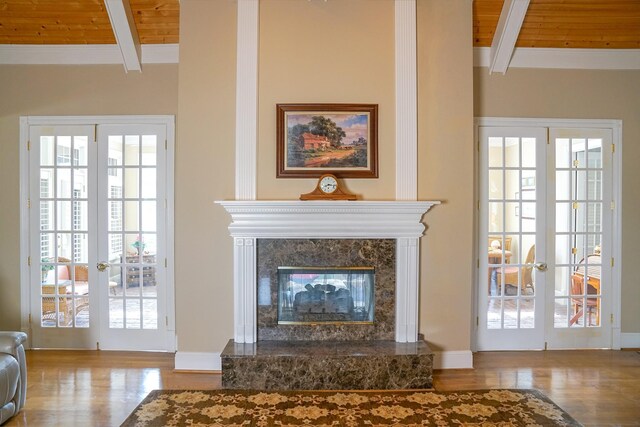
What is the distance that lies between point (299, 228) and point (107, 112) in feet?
7.74

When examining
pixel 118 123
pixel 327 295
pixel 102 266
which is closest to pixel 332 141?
pixel 327 295

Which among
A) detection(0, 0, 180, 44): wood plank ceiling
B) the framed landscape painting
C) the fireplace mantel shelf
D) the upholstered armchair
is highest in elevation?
detection(0, 0, 180, 44): wood plank ceiling

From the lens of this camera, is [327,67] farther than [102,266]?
No

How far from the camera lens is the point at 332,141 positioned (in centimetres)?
373

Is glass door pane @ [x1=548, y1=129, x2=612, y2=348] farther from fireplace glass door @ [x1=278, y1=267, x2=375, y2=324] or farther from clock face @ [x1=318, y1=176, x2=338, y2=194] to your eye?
clock face @ [x1=318, y1=176, x2=338, y2=194]

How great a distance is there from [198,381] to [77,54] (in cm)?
340

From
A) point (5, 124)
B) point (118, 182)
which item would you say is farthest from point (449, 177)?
point (5, 124)

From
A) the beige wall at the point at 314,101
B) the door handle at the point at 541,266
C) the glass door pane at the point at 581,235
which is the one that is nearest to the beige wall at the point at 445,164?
the beige wall at the point at 314,101

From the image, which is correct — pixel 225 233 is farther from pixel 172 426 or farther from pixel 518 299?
pixel 518 299

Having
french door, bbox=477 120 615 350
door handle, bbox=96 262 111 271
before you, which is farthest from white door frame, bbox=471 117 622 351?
door handle, bbox=96 262 111 271

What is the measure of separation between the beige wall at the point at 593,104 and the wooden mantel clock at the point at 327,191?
1764mm

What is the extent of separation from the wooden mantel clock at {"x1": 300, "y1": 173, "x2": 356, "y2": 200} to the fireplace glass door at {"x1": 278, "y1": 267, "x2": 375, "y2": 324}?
65 cm

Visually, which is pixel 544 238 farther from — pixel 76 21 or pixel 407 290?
pixel 76 21

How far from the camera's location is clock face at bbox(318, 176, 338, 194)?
362 cm
